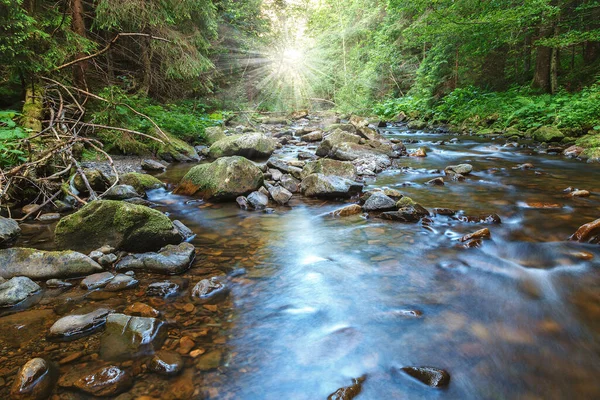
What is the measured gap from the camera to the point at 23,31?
16.1 ft

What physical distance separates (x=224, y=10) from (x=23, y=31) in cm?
1402

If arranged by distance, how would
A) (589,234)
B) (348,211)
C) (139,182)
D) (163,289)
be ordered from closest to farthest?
(163,289), (589,234), (348,211), (139,182)

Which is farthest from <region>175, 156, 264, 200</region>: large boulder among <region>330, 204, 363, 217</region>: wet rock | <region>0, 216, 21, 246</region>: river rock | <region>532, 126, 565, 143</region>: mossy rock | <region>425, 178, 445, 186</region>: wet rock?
<region>532, 126, 565, 143</region>: mossy rock

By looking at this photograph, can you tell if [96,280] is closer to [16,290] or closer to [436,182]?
[16,290]

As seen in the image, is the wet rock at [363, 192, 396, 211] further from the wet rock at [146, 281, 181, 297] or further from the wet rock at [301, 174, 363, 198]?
the wet rock at [146, 281, 181, 297]

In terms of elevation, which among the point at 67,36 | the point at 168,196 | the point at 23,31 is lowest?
the point at 168,196

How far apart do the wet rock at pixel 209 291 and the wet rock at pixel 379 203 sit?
2.68 meters

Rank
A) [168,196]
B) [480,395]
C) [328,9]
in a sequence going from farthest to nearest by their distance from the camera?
[328,9] < [168,196] < [480,395]

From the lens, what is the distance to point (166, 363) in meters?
1.96

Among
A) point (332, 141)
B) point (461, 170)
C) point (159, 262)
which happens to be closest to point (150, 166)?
point (332, 141)

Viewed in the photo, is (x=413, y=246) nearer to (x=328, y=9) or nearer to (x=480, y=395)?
(x=480, y=395)

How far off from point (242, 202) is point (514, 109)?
12.4 meters

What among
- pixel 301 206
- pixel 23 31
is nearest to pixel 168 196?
pixel 301 206

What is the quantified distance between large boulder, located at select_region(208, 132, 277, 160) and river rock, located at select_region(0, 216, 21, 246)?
559 cm
